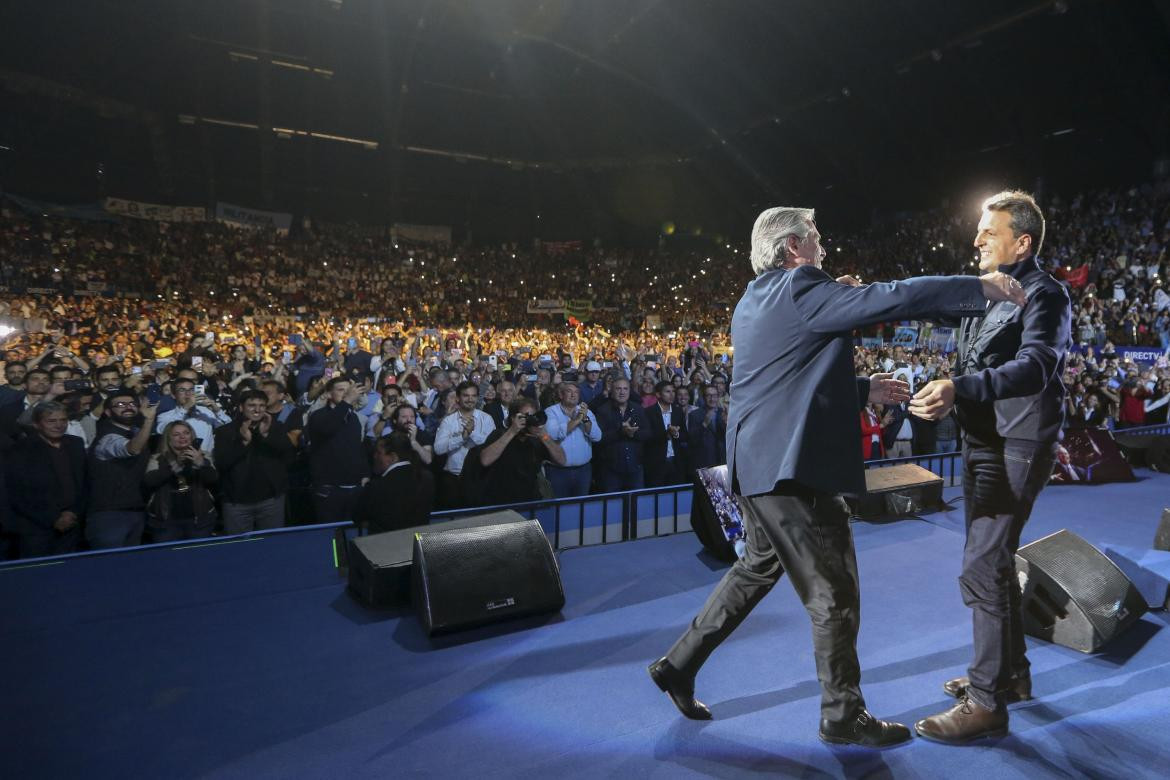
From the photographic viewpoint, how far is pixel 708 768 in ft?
6.04

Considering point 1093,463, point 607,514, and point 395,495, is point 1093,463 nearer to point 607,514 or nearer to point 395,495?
point 607,514

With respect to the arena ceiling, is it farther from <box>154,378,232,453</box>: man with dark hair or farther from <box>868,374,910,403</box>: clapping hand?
<box>154,378,232,453</box>: man with dark hair

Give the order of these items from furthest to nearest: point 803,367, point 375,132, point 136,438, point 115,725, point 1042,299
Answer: point 375,132 < point 136,438 < point 115,725 < point 1042,299 < point 803,367

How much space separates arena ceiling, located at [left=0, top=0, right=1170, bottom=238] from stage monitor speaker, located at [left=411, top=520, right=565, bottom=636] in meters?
16.5

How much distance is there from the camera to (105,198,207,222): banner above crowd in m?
19.0

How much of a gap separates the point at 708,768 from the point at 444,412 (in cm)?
439

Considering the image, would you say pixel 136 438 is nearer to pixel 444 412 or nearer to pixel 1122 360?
pixel 444 412

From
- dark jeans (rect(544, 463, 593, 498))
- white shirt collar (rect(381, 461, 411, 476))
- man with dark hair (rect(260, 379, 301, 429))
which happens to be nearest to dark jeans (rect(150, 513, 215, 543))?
man with dark hair (rect(260, 379, 301, 429))

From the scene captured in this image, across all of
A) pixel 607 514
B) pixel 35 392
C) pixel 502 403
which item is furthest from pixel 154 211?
pixel 607 514

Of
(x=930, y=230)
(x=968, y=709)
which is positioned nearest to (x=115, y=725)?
(x=968, y=709)

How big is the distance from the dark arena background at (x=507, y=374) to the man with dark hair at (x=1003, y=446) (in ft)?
0.51

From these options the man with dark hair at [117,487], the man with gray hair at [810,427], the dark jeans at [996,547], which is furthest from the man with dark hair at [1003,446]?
the man with dark hair at [117,487]

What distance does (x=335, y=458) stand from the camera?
456 centimetres

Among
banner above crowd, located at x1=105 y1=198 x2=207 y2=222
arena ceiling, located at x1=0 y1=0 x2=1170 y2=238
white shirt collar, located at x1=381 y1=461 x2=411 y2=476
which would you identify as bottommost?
white shirt collar, located at x1=381 y1=461 x2=411 y2=476
